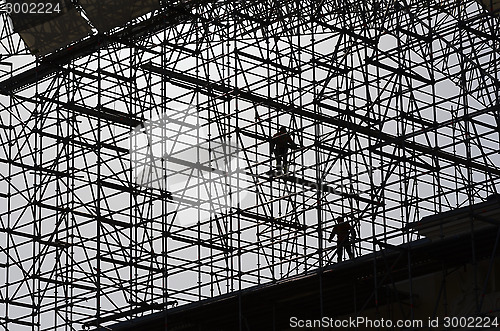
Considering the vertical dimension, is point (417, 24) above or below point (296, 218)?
above

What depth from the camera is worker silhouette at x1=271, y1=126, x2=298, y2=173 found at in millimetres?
38219

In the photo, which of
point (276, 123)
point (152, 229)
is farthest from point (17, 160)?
point (276, 123)

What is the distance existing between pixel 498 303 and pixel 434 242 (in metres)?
1.83

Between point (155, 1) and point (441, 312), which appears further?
point (155, 1)

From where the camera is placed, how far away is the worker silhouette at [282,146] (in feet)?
125

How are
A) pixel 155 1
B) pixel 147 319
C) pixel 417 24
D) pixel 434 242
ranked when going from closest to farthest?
1. pixel 434 242
2. pixel 147 319
3. pixel 155 1
4. pixel 417 24

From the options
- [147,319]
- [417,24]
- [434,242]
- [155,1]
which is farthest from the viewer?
[417,24]

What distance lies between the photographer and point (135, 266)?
39.2 meters

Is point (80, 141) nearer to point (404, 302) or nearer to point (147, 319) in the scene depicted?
point (147, 319)

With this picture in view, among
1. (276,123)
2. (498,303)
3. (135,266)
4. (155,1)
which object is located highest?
(155,1)

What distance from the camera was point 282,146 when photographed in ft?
127

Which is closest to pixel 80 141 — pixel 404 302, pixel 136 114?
pixel 136 114

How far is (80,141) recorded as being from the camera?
4191cm

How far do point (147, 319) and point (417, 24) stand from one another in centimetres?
1168
